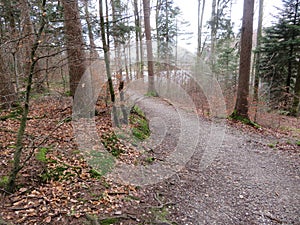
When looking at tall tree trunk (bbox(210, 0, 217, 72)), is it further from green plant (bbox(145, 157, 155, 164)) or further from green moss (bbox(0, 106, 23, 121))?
green moss (bbox(0, 106, 23, 121))

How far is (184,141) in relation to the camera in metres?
5.20

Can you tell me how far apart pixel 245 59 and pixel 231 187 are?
202 inches

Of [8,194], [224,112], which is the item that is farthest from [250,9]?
[8,194]

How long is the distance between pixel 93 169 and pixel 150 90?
919 cm

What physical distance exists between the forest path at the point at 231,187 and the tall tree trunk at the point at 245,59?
198cm

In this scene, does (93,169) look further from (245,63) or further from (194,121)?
(245,63)

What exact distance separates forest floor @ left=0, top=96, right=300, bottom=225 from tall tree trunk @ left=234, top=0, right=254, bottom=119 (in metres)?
2.22

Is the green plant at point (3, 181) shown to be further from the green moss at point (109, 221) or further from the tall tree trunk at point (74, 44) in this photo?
the tall tree trunk at point (74, 44)

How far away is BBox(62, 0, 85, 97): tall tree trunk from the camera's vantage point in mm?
3566

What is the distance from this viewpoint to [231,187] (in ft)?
10.4

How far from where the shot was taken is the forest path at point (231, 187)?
8.32 feet

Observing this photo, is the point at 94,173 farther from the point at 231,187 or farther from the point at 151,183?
the point at 231,187

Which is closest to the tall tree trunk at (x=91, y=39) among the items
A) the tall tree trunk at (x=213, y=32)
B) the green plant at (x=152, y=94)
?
the green plant at (x=152, y=94)

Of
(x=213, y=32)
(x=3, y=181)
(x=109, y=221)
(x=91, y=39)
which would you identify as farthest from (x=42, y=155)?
(x=213, y=32)
